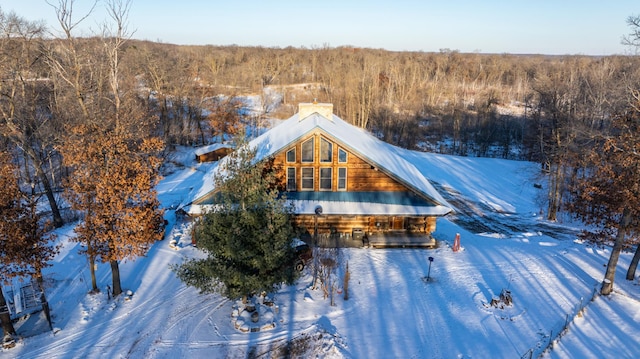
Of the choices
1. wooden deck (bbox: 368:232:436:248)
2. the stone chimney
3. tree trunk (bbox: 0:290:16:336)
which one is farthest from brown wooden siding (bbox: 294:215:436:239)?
tree trunk (bbox: 0:290:16:336)

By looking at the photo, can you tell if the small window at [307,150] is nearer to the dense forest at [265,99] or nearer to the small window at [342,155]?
the small window at [342,155]

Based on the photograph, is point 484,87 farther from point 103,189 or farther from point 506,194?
point 103,189

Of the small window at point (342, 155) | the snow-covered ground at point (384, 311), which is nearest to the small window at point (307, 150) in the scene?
the small window at point (342, 155)

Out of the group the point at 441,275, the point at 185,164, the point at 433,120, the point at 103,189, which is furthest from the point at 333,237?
the point at 433,120

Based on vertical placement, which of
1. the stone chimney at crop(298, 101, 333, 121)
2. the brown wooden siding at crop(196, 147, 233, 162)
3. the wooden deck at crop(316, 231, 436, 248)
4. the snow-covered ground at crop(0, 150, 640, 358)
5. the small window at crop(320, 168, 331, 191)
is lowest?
the snow-covered ground at crop(0, 150, 640, 358)

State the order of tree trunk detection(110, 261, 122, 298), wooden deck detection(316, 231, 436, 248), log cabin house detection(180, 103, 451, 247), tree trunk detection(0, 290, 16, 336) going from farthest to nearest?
wooden deck detection(316, 231, 436, 248)
log cabin house detection(180, 103, 451, 247)
tree trunk detection(110, 261, 122, 298)
tree trunk detection(0, 290, 16, 336)

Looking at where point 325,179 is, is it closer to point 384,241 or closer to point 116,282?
point 384,241

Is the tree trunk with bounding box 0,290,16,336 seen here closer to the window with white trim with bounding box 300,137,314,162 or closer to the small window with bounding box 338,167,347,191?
the window with white trim with bounding box 300,137,314,162
